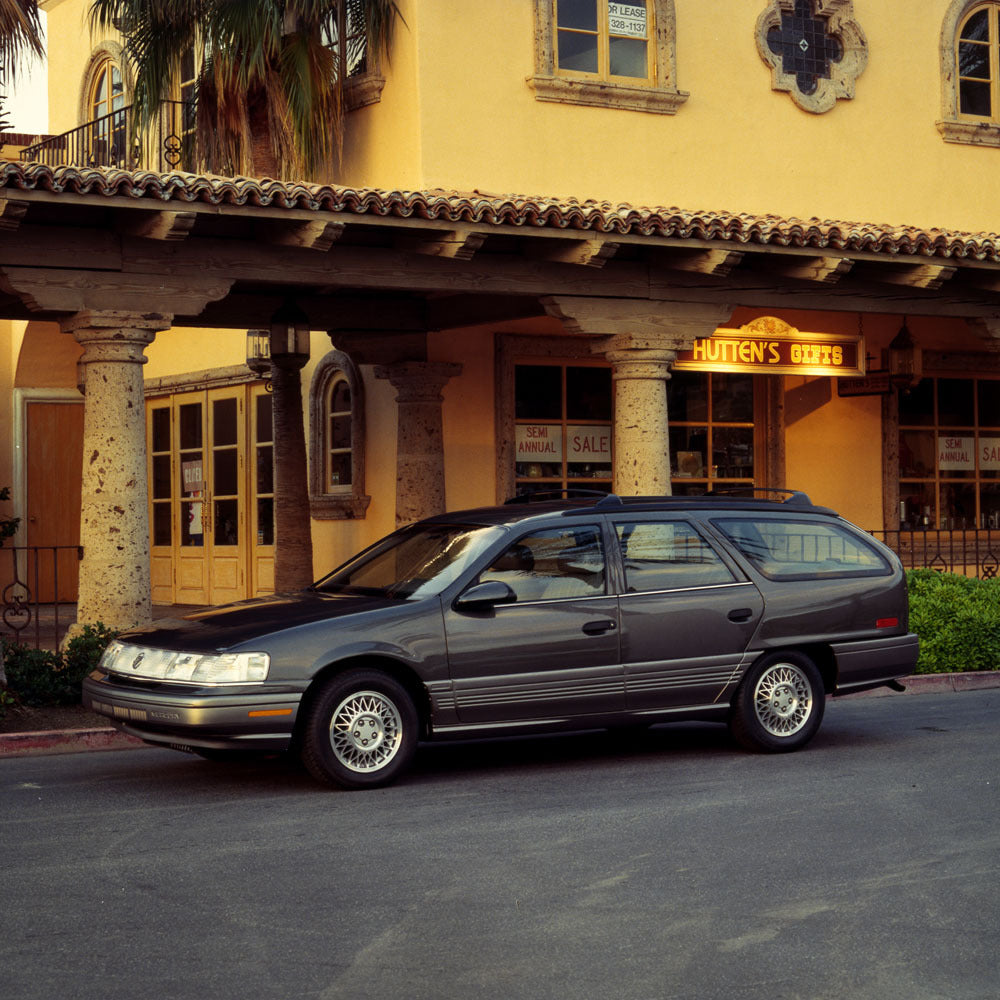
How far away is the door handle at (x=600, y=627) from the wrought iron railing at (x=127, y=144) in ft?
34.6

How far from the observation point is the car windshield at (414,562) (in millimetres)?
8758

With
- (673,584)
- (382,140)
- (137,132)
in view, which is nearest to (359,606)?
(673,584)

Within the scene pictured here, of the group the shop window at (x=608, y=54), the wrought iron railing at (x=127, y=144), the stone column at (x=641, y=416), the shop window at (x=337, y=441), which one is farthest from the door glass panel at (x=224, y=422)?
the stone column at (x=641, y=416)

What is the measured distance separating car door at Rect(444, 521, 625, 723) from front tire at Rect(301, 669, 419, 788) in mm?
352

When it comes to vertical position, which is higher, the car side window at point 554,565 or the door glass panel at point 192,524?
the door glass panel at point 192,524

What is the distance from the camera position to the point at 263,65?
16.0 m

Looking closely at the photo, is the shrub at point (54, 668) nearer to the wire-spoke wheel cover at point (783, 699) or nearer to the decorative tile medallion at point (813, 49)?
the wire-spoke wheel cover at point (783, 699)

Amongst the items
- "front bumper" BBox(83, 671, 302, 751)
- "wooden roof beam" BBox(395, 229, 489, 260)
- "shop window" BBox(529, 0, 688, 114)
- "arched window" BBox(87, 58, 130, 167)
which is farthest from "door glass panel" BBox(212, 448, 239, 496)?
"front bumper" BBox(83, 671, 302, 751)

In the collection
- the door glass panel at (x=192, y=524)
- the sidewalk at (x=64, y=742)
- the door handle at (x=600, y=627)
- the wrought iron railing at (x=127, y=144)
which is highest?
the wrought iron railing at (x=127, y=144)

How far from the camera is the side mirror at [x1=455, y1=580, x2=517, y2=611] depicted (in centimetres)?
849

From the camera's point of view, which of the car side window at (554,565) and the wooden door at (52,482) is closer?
the car side window at (554,565)

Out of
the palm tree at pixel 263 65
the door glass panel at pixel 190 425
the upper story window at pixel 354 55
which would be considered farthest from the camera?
the door glass panel at pixel 190 425

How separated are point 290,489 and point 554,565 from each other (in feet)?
27.2

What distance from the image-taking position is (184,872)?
636cm
